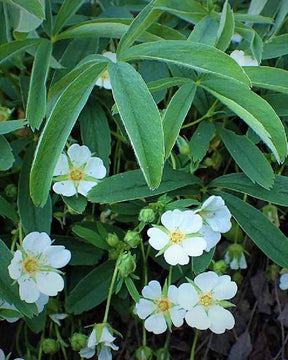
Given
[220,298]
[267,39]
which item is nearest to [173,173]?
[220,298]

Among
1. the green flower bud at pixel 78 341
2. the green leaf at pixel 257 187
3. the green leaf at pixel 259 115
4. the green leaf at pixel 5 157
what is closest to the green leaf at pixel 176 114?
the green leaf at pixel 259 115

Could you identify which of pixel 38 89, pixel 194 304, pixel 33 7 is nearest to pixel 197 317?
pixel 194 304

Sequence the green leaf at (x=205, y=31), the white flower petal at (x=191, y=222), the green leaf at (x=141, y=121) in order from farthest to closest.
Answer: the green leaf at (x=205, y=31)
the white flower petal at (x=191, y=222)
the green leaf at (x=141, y=121)

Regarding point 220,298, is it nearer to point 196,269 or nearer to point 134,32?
point 196,269

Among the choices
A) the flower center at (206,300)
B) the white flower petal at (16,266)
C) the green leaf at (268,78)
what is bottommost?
the flower center at (206,300)

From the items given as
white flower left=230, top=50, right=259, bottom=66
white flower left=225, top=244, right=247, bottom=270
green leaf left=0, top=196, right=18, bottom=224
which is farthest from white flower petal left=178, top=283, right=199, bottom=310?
white flower left=230, top=50, right=259, bottom=66

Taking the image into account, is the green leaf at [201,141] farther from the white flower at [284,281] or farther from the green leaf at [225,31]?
the white flower at [284,281]

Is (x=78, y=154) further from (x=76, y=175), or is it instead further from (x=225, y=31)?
(x=225, y=31)
